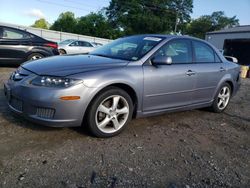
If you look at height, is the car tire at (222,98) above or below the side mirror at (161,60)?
below

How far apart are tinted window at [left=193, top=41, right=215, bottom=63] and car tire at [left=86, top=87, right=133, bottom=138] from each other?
181 centimetres

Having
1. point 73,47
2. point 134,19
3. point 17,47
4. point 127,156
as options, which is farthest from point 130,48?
point 134,19

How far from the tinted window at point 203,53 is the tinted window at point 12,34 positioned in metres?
6.03

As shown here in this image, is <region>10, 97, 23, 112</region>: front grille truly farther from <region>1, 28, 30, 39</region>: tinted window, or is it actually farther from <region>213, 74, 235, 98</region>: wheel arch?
<region>1, 28, 30, 39</region>: tinted window

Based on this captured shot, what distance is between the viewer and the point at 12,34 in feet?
27.8

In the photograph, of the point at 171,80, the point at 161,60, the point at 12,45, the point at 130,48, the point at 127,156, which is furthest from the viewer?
the point at 12,45

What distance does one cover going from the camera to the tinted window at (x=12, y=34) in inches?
329

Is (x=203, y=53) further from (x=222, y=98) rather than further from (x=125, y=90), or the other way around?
(x=125, y=90)

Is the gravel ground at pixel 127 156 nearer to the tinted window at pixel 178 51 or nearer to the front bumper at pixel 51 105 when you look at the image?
the front bumper at pixel 51 105

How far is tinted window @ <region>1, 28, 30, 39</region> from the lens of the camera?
27.4ft

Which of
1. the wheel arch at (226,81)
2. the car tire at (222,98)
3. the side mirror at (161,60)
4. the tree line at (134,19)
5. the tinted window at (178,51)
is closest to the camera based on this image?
the side mirror at (161,60)

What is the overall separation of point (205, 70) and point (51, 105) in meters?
2.90

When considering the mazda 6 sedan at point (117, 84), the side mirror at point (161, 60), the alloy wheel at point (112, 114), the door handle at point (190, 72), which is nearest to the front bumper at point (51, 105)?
the mazda 6 sedan at point (117, 84)

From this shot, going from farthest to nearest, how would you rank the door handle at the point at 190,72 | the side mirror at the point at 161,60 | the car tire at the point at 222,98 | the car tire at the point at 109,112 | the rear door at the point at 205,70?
the car tire at the point at 222,98
the rear door at the point at 205,70
the door handle at the point at 190,72
the side mirror at the point at 161,60
the car tire at the point at 109,112
